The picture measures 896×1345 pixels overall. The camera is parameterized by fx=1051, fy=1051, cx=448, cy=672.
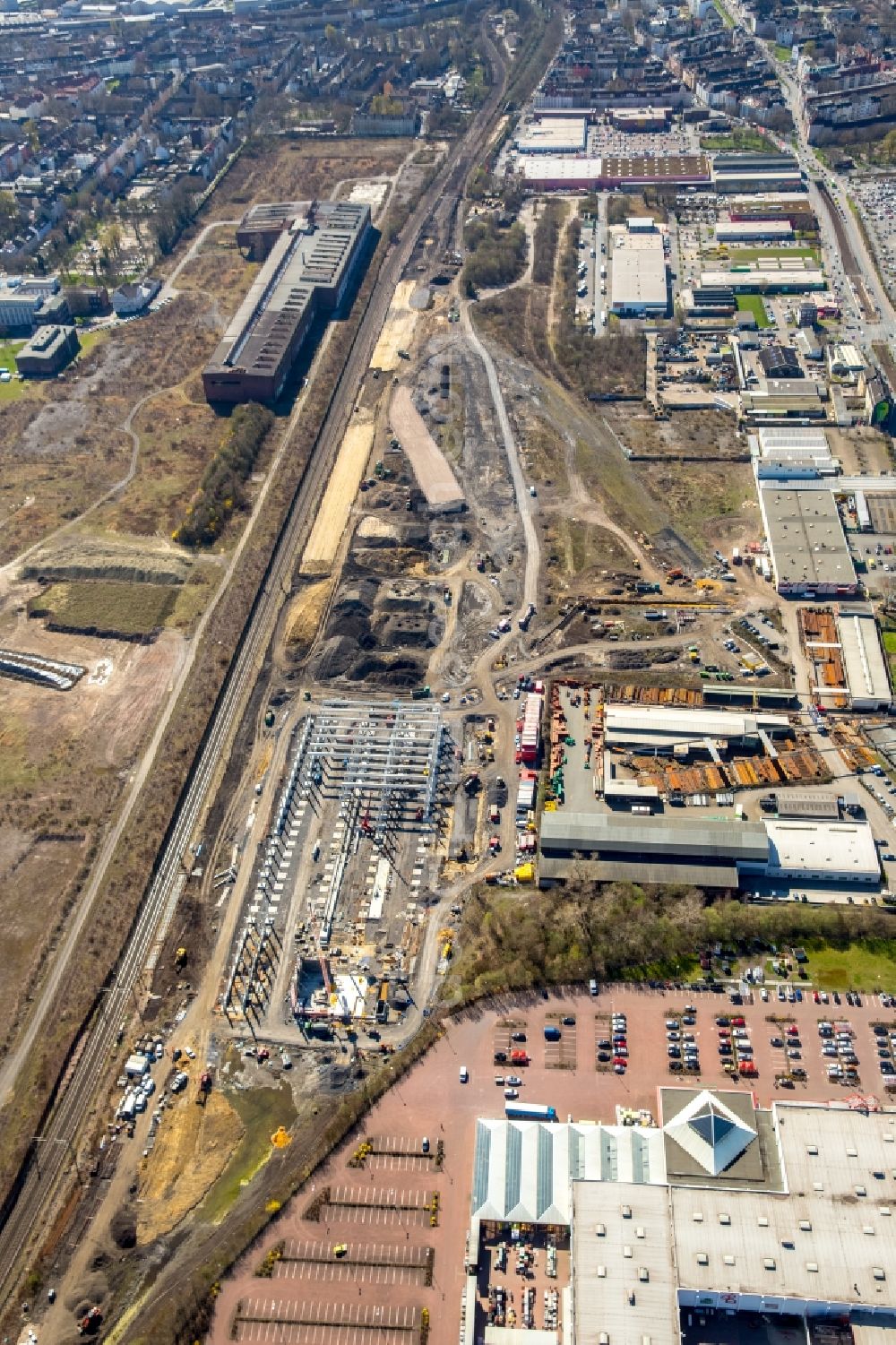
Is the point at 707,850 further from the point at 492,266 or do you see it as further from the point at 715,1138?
the point at 492,266

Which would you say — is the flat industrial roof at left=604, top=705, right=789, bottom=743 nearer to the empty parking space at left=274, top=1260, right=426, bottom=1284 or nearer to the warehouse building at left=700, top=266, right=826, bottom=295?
the empty parking space at left=274, top=1260, right=426, bottom=1284

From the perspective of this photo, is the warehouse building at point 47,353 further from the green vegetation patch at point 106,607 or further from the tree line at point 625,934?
the tree line at point 625,934

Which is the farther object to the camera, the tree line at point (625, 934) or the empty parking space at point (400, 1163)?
the tree line at point (625, 934)

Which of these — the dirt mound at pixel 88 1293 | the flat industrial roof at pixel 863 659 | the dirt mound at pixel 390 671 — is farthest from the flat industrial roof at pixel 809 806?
the dirt mound at pixel 88 1293

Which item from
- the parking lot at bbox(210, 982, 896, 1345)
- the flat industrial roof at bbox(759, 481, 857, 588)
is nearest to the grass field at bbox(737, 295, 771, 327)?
the flat industrial roof at bbox(759, 481, 857, 588)

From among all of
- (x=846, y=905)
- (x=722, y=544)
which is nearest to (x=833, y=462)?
(x=722, y=544)

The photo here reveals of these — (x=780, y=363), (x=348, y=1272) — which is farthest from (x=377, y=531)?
(x=348, y=1272)
